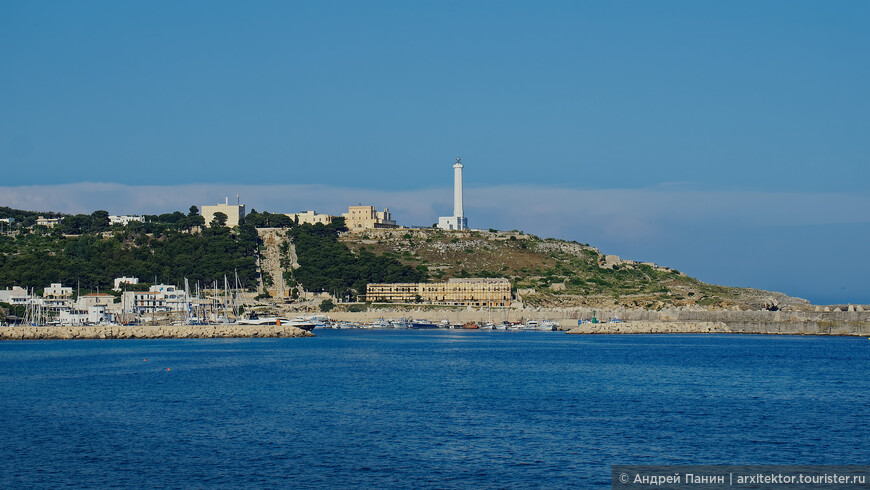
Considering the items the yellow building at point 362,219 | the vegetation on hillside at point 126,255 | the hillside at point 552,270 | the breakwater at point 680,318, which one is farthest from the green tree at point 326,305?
the yellow building at point 362,219

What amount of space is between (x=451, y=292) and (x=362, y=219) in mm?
36979

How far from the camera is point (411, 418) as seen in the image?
2845cm

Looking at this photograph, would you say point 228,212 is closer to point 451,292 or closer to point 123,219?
point 123,219

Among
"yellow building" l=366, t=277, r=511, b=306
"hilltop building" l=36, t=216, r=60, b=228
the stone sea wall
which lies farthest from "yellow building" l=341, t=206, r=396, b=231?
the stone sea wall

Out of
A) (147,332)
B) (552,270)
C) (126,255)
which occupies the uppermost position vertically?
(126,255)

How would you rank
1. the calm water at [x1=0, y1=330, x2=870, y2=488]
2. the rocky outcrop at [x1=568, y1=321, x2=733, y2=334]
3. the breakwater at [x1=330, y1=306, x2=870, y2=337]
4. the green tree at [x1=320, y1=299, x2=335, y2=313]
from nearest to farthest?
the calm water at [x1=0, y1=330, x2=870, y2=488], the breakwater at [x1=330, y1=306, x2=870, y2=337], the rocky outcrop at [x1=568, y1=321, x2=733, y2=334], the green tree at [x1=320, y1=299, x2=335, y2=313]

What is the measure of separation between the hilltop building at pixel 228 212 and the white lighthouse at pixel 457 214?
30.2 metres

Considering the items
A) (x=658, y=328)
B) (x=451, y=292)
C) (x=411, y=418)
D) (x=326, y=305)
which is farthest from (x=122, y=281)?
(x=411, y=418)

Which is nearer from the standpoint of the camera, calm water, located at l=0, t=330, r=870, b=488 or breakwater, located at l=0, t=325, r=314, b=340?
calm water, located at l=0, t=330, r=870, b=488

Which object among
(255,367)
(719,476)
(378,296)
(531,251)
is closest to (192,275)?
(378,296)

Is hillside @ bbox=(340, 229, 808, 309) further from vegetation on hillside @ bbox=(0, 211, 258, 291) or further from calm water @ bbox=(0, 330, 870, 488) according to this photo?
calm water @ bbox=(0, 330, 870, 488)

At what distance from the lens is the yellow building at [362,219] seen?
14200 cm

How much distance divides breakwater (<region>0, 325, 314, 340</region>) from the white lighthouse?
2467 inches

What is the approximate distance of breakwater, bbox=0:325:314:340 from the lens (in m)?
74.9
